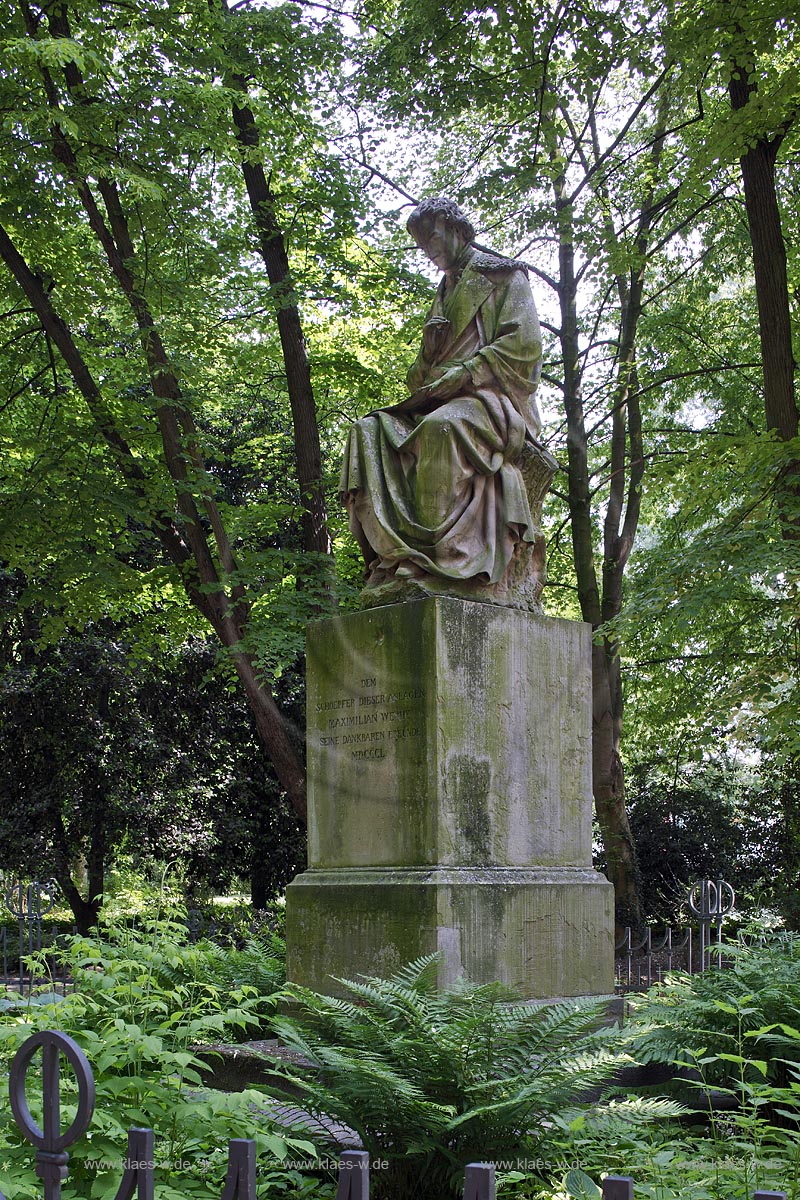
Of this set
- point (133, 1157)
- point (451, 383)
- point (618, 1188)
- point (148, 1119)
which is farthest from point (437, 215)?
point (618, 1188)

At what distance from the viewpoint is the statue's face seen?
7.82 m

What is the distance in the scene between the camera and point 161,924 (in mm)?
5945

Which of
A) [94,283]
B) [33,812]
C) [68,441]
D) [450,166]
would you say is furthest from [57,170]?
[33,812]

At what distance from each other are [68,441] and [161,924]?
403 inches

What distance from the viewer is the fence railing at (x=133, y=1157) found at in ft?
7.92

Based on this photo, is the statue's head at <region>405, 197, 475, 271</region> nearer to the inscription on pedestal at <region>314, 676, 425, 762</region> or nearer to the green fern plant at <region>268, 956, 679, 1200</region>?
the inscription on pedestal at <region>314, 676, 425, 762</region>

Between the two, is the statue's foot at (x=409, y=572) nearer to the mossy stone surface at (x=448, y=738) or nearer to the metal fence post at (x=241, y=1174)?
the mossy stone surface at (x=448, y=738)

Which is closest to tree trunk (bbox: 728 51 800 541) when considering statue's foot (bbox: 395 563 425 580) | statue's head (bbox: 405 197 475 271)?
statue's head (bbox: 405 197 475 271)

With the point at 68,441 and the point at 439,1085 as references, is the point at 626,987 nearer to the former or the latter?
the point at 439,1085

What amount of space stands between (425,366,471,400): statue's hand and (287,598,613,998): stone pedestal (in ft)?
4.68

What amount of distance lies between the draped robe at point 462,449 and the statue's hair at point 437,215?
0.20 metres

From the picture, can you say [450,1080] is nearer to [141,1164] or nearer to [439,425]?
[141,1164]

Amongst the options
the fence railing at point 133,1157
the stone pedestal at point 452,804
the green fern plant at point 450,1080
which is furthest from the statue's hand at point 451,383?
the fence railing at point 133,1157

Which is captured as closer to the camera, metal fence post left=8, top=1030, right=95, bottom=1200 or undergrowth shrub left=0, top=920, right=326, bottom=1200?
metal fence post left=8, top=1030, right=95, bottom=1200
